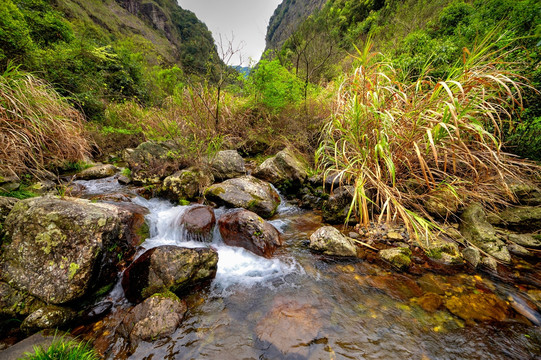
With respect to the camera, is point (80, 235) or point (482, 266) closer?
point (80, 235)

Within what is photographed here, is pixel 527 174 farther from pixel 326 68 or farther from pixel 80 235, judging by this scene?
pixel 326 68

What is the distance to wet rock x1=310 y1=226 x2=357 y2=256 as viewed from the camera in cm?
260

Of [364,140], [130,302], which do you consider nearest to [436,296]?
[364,140]

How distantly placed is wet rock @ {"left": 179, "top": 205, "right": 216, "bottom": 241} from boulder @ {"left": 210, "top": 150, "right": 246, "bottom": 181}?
1588 millimetres

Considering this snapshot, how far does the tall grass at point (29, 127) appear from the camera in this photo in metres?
2.88

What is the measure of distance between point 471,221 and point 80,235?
184 inches

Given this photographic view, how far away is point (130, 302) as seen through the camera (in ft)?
6.71

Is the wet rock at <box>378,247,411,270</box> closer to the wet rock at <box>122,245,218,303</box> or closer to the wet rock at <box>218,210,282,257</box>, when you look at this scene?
the wet rock at <box>218,210,282,257</box>

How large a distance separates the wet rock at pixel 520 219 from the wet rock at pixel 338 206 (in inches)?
74.8

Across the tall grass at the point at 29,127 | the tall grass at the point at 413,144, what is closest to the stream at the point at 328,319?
the tall grass at the point at 413,144

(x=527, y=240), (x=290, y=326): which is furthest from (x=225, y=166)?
(x=527, y=240)

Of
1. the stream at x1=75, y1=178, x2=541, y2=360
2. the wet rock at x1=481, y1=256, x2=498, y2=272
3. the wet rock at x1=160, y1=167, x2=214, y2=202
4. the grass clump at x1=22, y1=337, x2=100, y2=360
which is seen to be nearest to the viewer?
the grass clump at x1=22, y1=337, x2=100, y2=360

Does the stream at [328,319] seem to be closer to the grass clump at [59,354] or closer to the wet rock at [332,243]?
the wet rock at [332,243]

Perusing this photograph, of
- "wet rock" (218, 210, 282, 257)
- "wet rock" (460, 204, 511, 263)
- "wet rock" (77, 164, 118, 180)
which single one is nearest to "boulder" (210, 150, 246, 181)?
"wet rock" (218, 210, 282, 257)
